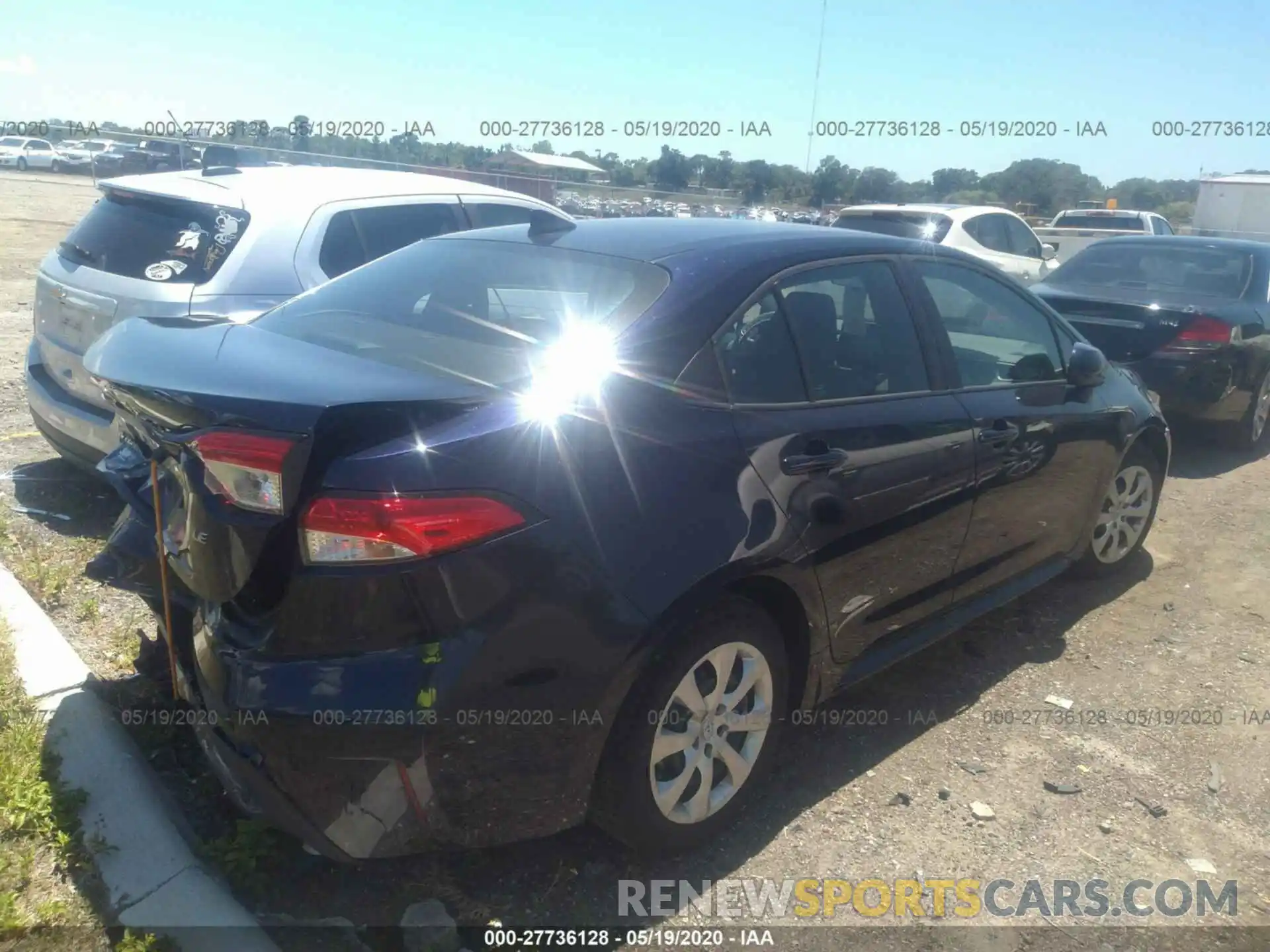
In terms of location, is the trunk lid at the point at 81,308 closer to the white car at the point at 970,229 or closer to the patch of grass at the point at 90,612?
the patch of grass at the point at 90,612

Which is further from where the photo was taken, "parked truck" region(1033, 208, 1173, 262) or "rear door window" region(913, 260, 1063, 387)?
"parked truck" region(1033, 208, 1173, 262)

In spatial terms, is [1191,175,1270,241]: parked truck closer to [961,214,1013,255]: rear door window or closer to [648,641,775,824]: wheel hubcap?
[961,214,1013,255]: rear door window

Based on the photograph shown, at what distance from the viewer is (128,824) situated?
277 cm

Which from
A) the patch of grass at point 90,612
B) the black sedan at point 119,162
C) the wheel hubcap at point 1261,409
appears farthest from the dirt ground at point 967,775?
the black sedan at point 119,162

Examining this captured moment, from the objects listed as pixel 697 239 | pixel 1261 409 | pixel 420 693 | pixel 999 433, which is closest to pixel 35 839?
pixel 420 693

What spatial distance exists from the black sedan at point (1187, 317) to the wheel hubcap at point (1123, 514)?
7.19 ft

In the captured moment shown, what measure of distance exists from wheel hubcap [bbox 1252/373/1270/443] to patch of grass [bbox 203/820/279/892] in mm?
7281

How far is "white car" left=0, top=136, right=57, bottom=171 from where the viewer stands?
4459 cm

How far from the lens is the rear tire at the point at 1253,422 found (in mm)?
7320

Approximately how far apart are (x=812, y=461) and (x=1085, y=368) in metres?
1.83

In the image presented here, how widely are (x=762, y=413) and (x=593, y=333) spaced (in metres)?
0.54

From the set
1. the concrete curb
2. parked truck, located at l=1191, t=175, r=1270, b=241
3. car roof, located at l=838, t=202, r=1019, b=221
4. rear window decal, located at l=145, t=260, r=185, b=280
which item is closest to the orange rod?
the concrete curb

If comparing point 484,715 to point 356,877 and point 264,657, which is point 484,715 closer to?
point 264,657

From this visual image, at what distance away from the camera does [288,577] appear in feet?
7.46
